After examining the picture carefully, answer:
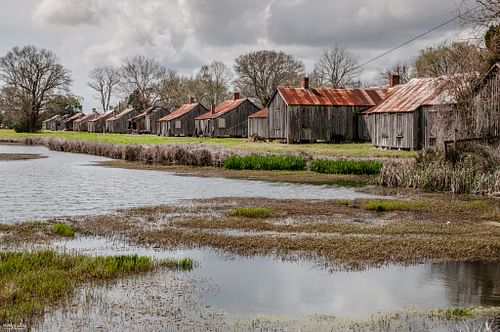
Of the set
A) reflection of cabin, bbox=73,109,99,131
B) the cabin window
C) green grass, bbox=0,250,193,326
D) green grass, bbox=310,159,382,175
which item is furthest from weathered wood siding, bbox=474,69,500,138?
reflection of cabin, bbox=73,109,99,131

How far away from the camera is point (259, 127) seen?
224 feet

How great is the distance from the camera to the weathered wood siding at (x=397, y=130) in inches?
1886

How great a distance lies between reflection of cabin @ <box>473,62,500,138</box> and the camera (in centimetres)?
3344

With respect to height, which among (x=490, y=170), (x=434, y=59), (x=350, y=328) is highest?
(x=434, y=59)

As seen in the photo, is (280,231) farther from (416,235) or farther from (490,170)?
(490,170)

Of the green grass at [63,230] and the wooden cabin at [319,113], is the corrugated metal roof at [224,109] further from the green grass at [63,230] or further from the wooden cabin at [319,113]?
the green grass at [63,230]

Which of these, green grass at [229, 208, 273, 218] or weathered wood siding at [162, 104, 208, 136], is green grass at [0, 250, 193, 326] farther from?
weathered wood siding at [162, 104, 208, 136]

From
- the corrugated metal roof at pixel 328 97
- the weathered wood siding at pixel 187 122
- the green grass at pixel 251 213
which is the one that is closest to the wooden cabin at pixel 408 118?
the corrugated metal roof at pixel 328 97

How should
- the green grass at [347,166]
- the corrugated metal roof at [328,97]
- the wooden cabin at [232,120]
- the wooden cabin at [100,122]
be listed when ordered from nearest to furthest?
the green grass at [347,166]
the corrugated metal roof at [328,97]
the wooden cabin at [232,120]
the wooden cabin at [100,122]

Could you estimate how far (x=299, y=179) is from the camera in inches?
1385

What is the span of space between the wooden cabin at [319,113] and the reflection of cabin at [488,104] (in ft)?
85.4

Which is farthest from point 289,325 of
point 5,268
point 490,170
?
point 490,170

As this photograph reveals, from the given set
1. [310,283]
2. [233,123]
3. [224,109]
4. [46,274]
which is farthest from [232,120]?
[46,274]

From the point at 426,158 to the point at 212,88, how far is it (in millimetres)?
95020
